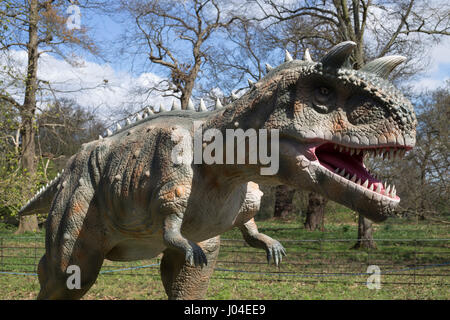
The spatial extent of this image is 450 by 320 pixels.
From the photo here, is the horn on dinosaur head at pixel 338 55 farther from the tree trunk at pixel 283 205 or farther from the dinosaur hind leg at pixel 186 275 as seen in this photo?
the tree trunk at pixel 283 205

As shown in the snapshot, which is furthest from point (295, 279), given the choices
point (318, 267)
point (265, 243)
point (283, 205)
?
point (283, 205)

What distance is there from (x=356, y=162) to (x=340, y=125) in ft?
0.94

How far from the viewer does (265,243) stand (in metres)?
3.32

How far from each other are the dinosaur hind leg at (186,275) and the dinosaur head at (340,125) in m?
1.24

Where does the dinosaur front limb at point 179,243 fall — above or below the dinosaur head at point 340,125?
below

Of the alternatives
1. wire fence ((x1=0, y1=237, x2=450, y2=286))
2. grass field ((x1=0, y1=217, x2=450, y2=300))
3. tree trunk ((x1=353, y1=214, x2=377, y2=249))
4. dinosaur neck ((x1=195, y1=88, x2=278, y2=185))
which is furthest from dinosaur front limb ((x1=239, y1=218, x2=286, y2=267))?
tree trunk ((x1=353, y1=214, x2=377, y2=249))

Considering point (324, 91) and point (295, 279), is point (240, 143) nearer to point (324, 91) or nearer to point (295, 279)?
point (324, 91)

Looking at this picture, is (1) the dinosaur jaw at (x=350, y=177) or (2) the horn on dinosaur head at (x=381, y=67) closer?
(1) the dinosaur jaw at (x=350, y=177)

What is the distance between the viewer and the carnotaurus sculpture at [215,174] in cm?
236

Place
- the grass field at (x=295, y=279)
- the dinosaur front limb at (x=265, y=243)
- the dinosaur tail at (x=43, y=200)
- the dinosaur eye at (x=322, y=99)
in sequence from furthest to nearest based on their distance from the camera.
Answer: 1. the grass field at (x=295, y=279)
2. the dinosaur tail at (x=43, y=200)
3. the dinosaur front limb at (x=265, y=243)
4. the dinosaur eye at (x=322, y=99)

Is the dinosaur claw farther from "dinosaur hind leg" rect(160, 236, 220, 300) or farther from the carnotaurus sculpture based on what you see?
"dinosaur hind leg" rect(160, 236, 220, 300)

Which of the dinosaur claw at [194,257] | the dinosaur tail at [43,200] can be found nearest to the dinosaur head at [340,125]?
the dinosaur claw at [194,257]

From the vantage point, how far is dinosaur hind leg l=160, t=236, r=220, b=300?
3.60 metres

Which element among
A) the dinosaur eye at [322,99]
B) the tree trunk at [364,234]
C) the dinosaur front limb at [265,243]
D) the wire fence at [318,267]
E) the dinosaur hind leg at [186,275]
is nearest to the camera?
the dinosaur eye at [322,99]
